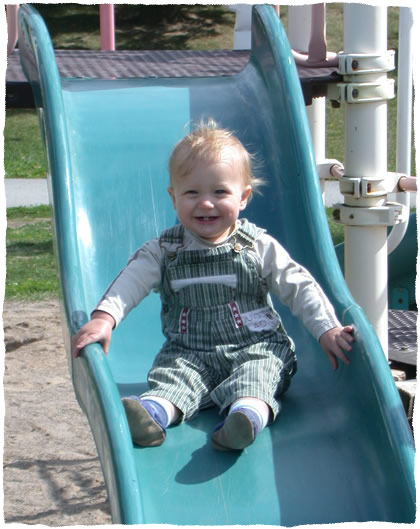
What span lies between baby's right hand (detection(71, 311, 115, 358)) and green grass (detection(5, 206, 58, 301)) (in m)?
4.01

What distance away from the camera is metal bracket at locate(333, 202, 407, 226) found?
11.6 ft

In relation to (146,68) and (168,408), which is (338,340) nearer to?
(168,408)

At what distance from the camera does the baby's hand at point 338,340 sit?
2.66 m

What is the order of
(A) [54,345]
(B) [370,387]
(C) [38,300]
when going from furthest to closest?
(C) [38,300], (A) [54,345], (B) [370,387]

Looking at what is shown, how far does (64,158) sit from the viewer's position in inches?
121

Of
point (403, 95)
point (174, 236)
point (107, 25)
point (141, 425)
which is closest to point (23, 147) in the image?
point (107, 25)

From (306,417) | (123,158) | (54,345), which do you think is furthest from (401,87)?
Result: (54,345)

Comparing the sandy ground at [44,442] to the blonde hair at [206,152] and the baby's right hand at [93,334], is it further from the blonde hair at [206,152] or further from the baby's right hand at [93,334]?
the blonde hair at [206,152]

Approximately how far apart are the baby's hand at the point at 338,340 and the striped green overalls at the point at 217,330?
155mm

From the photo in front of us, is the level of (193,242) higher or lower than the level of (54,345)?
higher

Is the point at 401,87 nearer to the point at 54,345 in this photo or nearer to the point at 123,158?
the point at 123,158

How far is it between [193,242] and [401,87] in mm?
1915

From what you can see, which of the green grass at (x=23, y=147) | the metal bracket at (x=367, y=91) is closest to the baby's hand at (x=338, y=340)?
the metal bracket at (x=367, y=91)

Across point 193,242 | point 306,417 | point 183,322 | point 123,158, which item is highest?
point 123,158
